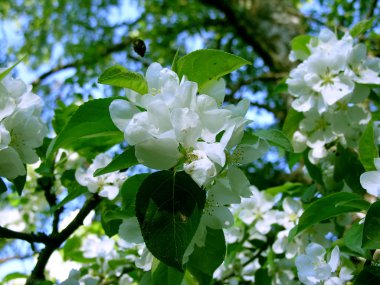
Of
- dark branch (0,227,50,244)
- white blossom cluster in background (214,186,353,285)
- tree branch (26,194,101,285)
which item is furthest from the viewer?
white blossom cluster in background (214,186,353,285)

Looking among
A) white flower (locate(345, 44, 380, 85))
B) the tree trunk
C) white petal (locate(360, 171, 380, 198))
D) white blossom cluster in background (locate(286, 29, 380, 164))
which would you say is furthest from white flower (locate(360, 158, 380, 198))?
the tree trunk

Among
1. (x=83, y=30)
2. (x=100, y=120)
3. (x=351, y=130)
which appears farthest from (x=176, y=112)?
(x=83, y=30)

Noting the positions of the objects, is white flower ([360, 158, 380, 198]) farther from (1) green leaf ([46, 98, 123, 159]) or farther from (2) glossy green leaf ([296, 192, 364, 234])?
(1) green leaf ([46, 98, 123, 159])

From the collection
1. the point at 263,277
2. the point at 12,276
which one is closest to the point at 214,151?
the point at 263,277

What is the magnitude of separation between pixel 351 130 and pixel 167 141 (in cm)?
116

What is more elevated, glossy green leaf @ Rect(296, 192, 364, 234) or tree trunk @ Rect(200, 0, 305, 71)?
glossy green leaf @ Rect(296, 192, 364, 234)

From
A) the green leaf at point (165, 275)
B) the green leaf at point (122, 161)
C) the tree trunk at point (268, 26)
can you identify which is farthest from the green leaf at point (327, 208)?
the tree trunk at point (268, 26)

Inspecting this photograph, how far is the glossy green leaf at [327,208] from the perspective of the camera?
1.26 m

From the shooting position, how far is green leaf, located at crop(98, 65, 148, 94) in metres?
1.08

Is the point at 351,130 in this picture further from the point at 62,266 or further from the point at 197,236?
the point at 62,266

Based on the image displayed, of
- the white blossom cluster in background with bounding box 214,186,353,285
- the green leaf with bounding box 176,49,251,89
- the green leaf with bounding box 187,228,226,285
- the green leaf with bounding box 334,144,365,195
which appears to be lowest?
the white blossom cluster in background with bounding box 214,186,353,285

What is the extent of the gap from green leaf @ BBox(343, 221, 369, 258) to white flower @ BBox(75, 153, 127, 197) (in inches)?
29.0

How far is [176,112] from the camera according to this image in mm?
1004

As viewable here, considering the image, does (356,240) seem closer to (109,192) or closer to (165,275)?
(165,275)
